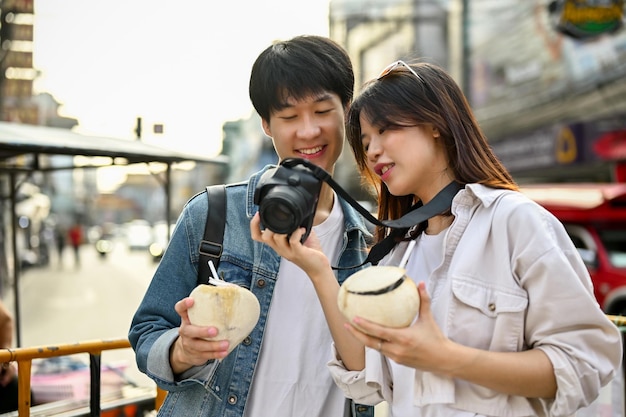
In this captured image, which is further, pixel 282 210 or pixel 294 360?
pixel 294 360

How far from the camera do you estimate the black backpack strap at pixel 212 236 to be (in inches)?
73.0

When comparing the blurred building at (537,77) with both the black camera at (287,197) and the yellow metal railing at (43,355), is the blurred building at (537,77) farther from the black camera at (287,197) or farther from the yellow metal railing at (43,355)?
the black camera at (287,197)

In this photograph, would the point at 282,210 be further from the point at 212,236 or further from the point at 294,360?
the point at 294,360

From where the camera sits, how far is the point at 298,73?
6.23 ft

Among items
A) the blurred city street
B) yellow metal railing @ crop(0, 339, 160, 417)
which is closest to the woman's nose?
yellow metal railing @ crop(0, 339, 160, 417)

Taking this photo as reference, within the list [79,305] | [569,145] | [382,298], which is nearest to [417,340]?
[382,298]

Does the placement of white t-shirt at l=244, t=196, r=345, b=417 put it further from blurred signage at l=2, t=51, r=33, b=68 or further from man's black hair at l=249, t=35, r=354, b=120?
blurred signage at l=2, t=51, r=33, b=68

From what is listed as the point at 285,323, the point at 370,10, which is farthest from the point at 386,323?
the point at 370,10

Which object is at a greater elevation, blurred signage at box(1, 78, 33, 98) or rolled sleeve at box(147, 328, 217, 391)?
blurred signage at box(1, 78, 33, 98)

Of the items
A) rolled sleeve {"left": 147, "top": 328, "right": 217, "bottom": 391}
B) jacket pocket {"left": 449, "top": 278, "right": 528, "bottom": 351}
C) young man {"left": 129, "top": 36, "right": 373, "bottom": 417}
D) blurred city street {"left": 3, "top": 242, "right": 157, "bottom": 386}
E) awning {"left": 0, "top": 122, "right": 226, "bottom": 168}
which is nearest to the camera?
jacket pocket {"left": 449, "top": 278, "right": 528, "bottom": 351}

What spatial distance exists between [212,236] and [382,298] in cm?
74

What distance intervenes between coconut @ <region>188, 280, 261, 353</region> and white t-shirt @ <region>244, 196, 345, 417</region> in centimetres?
29

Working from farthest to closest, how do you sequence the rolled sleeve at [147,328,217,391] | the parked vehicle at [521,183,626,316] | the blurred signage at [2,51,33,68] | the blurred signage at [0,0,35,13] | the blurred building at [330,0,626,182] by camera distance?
1. the blurred signage at [2,51,33,68]
2. the blurred building at [330,0,626,182]
3. the blurred signage at [0,0,35,13]
4. the parked vehicle at [521,183,626,316]
5. the rolled sleeve at [147,328,217,391]

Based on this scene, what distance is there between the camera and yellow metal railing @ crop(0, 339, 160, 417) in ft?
8.66
